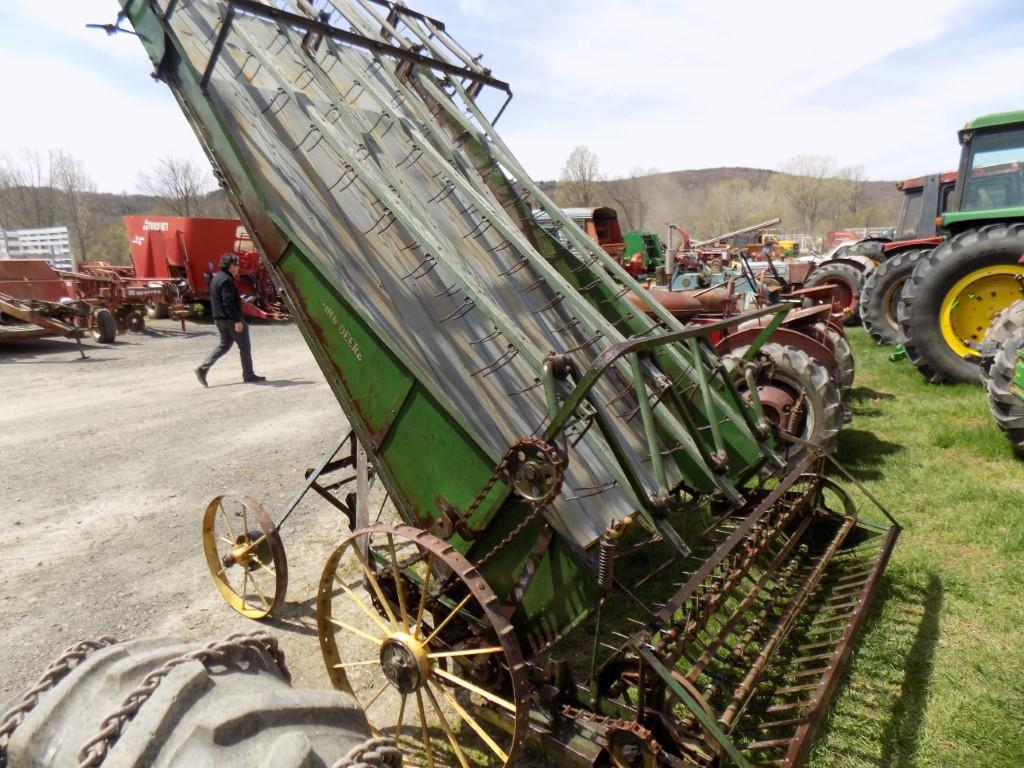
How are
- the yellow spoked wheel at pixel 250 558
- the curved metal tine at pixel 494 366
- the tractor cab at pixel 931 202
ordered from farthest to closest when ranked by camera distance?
1. the tractor cab at pixel 931 202
2. the yellow spoked wheel at pixel 250 558
3. the curved metal tine at pixel 494 366

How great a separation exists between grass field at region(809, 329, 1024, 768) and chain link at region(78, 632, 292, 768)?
203 cm

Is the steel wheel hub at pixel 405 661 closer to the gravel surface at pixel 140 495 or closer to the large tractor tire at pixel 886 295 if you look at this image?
the gravel surface at pixel 140 495

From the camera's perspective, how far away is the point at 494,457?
7.99 feet

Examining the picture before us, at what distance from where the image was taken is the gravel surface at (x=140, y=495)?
349cm

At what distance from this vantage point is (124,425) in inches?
283

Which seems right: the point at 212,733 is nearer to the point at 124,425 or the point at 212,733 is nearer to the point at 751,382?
the point at 751,382

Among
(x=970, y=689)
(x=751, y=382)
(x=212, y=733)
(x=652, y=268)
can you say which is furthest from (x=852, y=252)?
(x=212, y=733)

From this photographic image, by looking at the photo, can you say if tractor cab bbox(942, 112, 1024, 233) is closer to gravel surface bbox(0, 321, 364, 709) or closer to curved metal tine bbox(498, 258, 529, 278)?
curved metal tine bbox(498, 258, 529, 278)

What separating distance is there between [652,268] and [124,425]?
47.0 feet

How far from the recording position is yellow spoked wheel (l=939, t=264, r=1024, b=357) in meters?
7.32

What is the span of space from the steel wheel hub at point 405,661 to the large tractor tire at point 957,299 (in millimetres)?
7323

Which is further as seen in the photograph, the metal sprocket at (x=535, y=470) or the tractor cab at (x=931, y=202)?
the tractor cab at (x=931, y=202)

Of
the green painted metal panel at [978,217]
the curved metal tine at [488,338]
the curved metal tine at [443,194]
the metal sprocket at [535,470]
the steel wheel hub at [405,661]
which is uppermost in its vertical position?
the green painted metal panel at [978,217]

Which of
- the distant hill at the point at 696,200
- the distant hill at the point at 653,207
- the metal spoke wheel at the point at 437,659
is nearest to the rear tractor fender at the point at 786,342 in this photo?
the metal spoke wheel at the point at 437,659
